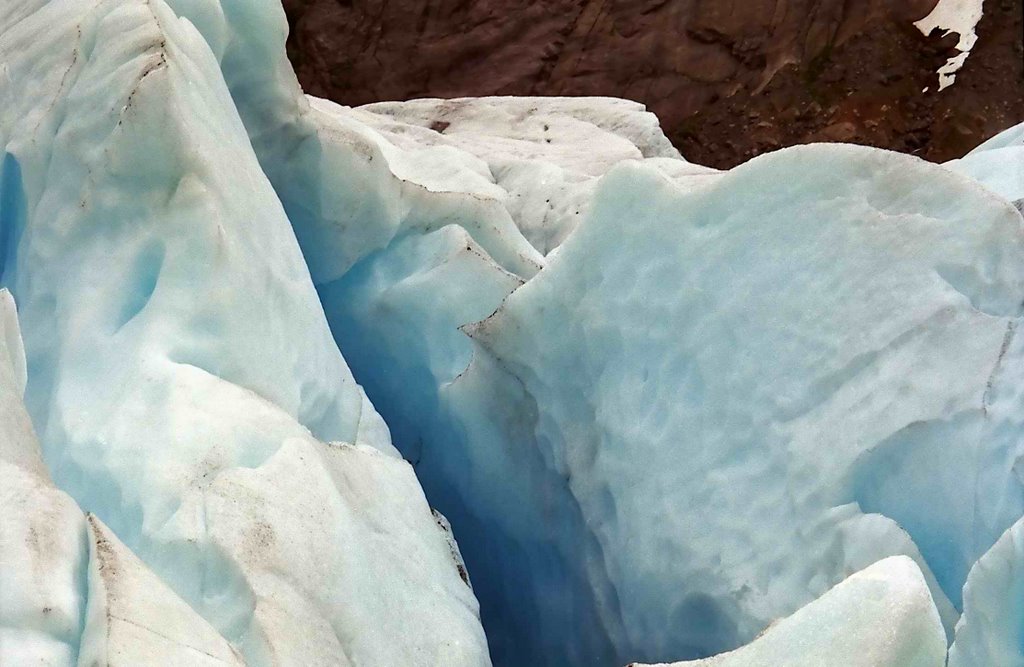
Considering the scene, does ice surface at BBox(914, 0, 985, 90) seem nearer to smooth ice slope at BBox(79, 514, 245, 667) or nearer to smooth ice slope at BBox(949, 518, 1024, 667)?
smooth ice slope at BBox(949, 518, 1024, 667)

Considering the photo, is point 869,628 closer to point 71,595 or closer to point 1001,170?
point 71,595

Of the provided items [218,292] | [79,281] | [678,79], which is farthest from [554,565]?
[678,79]

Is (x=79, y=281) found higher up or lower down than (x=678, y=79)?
higher up

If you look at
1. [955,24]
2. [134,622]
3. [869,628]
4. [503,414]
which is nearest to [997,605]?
[869,628]

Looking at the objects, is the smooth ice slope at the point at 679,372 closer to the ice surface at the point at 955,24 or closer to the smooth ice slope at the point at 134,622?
the smooth ice slope at the point at 134,622

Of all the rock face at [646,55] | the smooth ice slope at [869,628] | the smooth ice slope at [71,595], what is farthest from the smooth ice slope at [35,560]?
the rock face at [646,55]

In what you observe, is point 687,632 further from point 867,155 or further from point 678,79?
point 678,79

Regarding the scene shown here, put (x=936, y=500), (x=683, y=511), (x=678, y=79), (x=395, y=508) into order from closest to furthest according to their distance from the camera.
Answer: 1. (x=936, y=500)
2. (x=395, y=508)
3. (x=683, y=511)
4. (x=678, y=79)
